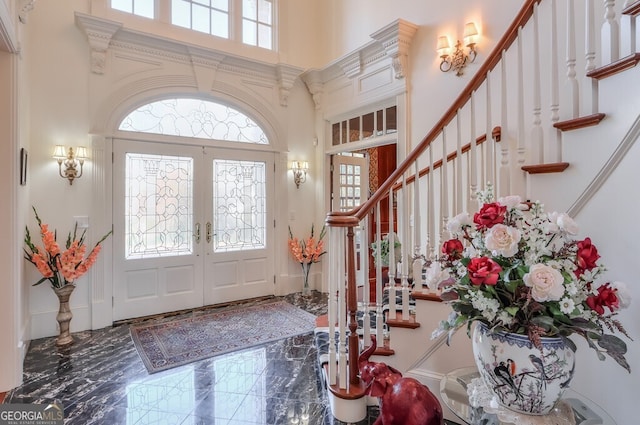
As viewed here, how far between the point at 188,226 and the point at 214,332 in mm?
1476

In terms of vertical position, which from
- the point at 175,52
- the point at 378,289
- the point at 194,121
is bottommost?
the point at 378,289

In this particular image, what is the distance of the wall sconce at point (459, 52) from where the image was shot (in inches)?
129

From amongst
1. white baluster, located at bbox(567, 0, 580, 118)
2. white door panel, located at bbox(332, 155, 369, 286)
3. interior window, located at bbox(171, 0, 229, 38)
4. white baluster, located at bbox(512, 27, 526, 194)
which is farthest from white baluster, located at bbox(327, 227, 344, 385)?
interior window, located at bbox(171, 0, 229, 38)

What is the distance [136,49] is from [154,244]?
2.34 meters

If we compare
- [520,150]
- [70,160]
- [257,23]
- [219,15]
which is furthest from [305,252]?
[520,150]

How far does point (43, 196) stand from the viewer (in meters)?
3.54

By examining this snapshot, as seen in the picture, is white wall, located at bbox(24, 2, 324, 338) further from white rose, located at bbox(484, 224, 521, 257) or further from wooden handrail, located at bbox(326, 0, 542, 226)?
white rose, located at bbox(484, 224, 521, 257)

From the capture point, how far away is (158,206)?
13.8 ft

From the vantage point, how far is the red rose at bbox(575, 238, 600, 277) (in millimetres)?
1103

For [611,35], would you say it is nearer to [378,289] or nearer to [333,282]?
[378,289]

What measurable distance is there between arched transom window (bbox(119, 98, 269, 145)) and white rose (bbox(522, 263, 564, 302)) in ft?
13.9

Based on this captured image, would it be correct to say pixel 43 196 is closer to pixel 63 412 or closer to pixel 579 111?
pixel 63 412

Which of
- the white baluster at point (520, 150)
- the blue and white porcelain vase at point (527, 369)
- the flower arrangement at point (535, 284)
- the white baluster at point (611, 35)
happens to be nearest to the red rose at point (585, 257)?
the flower arrangement at point (535, 284)

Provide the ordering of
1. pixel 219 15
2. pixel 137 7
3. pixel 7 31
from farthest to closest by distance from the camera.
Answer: pixel 219 15 < pixel 137 7 < pixel 7 31
